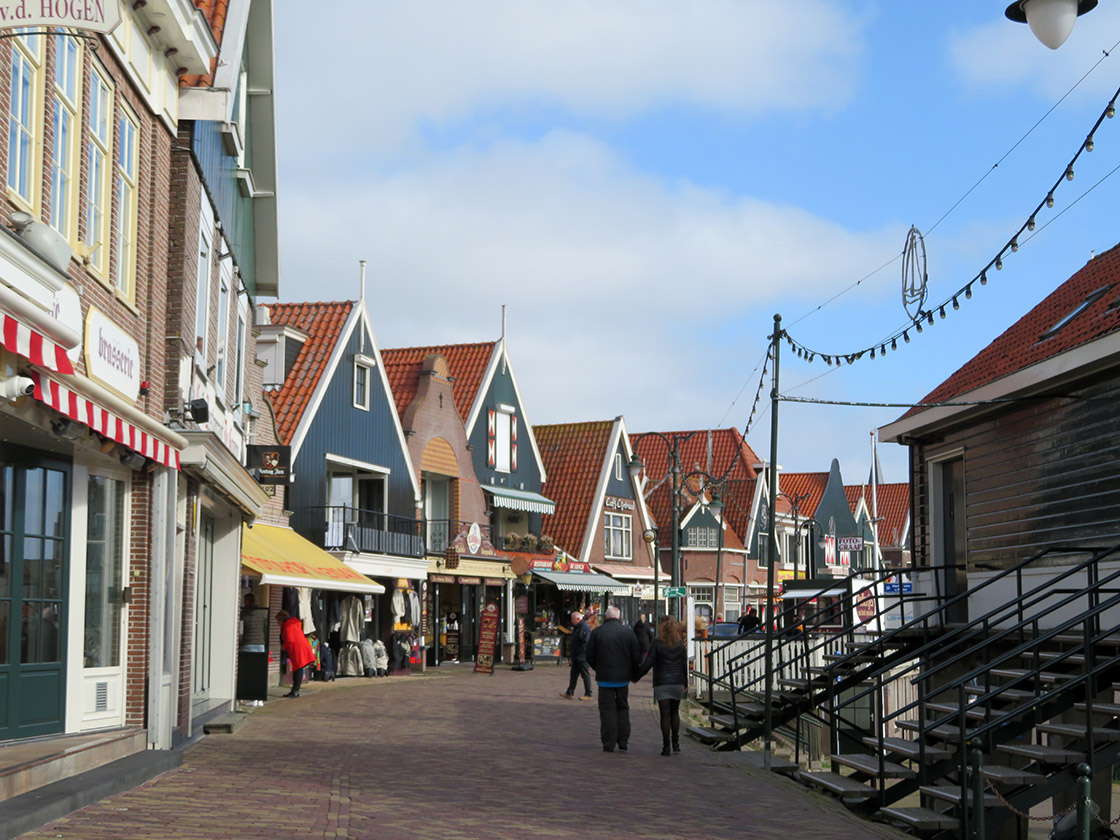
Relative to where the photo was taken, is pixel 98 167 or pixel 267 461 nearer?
pixel 98 167

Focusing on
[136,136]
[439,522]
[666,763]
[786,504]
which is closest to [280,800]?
[666,763]

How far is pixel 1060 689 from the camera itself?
1071 centimetres

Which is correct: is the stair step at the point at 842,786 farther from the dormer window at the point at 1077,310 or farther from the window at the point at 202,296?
the window at the point at 202,296

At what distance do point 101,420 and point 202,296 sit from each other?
6.55m

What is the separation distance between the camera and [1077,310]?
17.4 meters

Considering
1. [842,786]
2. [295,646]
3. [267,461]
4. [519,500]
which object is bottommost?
[842,786]

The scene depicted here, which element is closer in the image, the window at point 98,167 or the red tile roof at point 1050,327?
the window at point 98,167

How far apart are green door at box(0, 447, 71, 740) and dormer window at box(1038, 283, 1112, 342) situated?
11.8m

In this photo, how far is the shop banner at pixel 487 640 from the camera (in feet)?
106

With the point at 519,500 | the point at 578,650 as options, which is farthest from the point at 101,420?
the point at 519,500

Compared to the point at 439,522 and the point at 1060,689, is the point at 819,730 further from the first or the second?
the point at 439,522

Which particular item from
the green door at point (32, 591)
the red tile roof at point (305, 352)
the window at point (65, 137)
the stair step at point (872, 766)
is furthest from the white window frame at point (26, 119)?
the red tile roof at point (305, 352)

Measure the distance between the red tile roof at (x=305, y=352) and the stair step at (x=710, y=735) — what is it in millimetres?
15894

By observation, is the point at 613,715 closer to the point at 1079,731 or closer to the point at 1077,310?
the point at 1079,731
